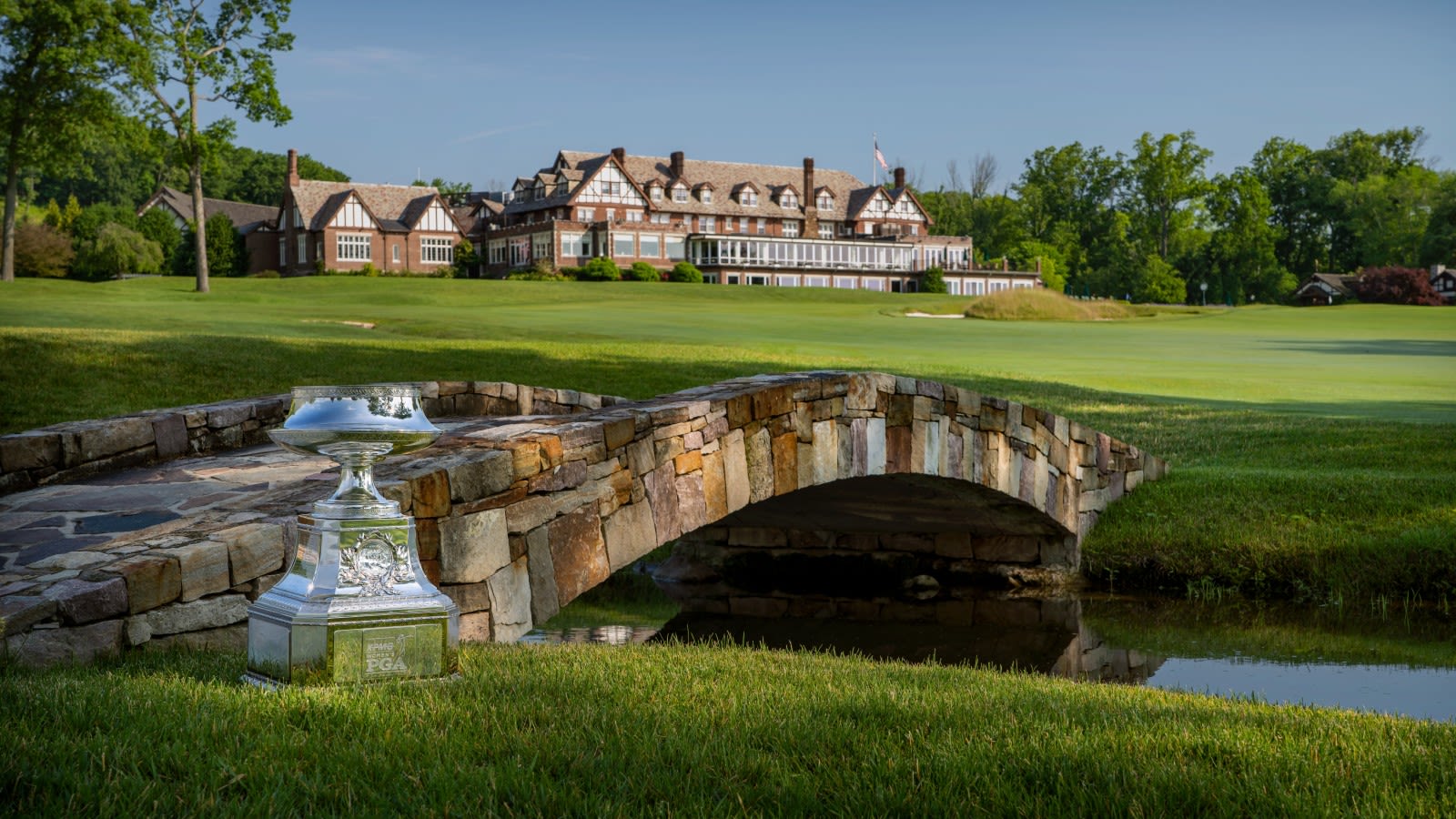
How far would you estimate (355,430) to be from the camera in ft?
13.4

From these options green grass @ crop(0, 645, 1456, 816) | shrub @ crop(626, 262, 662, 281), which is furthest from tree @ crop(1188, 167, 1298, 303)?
green grass @ crop(0, 645, 1456, 816)

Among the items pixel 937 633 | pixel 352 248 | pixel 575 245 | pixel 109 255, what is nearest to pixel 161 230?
pixel 109 255

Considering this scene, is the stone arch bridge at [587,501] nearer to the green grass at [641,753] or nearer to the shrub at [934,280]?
the green grass at [641,753]

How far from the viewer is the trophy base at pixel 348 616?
4012 mm

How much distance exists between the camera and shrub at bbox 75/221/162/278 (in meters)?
55.0

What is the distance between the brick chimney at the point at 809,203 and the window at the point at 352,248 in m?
24.4

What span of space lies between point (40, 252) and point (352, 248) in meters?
18.1

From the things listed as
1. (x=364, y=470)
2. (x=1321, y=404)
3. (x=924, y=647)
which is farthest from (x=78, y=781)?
(x=1321, y=404)

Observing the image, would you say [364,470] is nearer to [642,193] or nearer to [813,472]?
[813,472]

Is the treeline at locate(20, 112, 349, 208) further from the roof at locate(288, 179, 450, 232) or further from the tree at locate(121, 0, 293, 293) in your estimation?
the tree at locate(121, 0, 293, 293)

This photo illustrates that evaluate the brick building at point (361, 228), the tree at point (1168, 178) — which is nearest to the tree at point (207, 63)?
the brick building at point (361, 228)

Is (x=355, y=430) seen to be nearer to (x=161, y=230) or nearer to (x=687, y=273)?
(x=687, y=273)

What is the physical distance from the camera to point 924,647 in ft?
32.4

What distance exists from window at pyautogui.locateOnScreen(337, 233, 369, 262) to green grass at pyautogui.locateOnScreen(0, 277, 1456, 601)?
3087 cm
